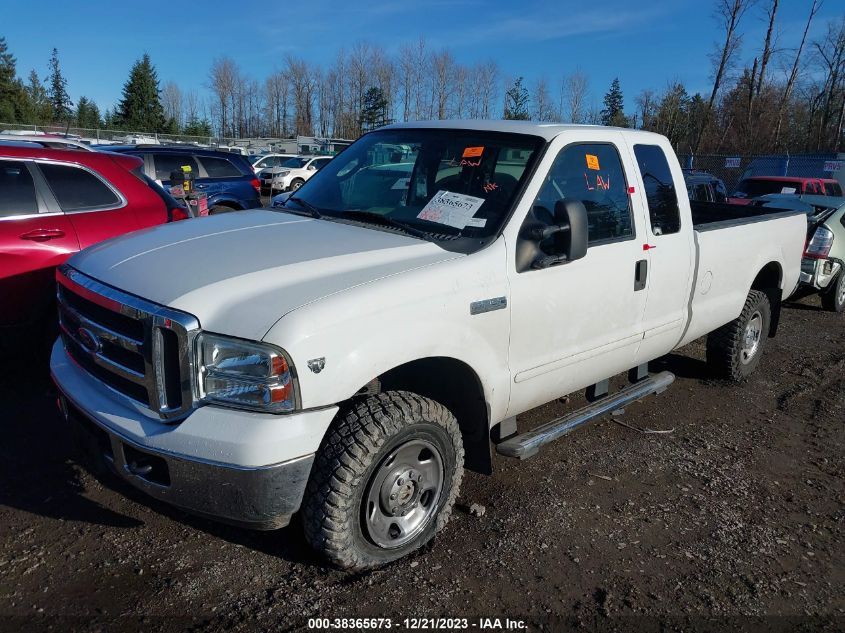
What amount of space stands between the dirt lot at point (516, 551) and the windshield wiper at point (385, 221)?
1.53m

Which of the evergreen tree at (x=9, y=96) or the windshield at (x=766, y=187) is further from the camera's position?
the evergreen tree at (x=9, y=96)

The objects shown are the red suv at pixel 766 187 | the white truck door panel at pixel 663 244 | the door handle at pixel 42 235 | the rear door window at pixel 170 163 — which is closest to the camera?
the white truck door panel at pixel 663 244

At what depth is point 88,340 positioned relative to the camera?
2.99 metres

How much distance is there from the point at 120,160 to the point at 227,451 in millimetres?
4135

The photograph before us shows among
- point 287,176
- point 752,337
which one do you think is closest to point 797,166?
point 287,176

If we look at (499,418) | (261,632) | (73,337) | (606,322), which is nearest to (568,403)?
(606,322)

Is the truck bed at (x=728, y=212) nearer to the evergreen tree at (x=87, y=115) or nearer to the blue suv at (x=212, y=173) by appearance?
the blue suv at (x=212, y=173)

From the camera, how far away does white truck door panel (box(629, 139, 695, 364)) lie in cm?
420

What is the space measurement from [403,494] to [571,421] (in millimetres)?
1292

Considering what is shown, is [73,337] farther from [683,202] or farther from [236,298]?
[683,202]

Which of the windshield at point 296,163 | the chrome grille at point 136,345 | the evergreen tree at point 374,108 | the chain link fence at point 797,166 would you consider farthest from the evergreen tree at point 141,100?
the chrome grille at point 136,345

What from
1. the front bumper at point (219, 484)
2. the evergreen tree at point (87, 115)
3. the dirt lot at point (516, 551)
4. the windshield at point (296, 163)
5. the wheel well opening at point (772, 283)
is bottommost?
the dirt lot at point (516, 551)

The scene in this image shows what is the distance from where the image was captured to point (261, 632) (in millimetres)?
2637

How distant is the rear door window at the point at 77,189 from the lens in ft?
16.7
